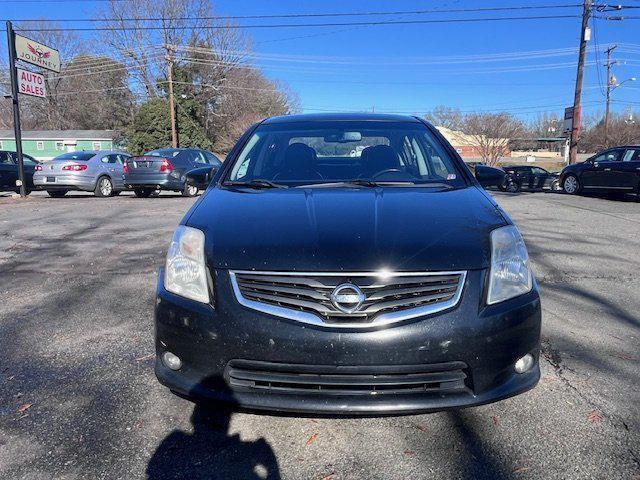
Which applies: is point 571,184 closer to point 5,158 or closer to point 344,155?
point 344,155

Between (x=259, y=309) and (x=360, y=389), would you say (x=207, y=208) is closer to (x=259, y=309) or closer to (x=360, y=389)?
(x=259, y=309)

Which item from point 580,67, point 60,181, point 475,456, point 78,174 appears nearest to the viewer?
point 475,456

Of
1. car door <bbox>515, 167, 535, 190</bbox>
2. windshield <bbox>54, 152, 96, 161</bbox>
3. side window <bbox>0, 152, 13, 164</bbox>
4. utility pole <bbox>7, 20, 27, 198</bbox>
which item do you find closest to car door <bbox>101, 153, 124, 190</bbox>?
windshield <bbox>54, 152, 96, 161</bbox>

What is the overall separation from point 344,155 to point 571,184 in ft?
52.0

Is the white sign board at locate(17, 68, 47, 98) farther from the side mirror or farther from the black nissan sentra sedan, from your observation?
the black nissan sentra sedan

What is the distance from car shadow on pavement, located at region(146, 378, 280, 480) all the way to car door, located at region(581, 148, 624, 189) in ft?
52.8

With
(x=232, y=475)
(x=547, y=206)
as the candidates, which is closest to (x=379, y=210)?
(x=232, y=475)

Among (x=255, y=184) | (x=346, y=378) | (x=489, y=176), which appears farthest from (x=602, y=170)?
(x=346, y=378)

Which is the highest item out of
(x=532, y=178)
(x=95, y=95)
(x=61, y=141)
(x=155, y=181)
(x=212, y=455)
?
(x=95, y=95)

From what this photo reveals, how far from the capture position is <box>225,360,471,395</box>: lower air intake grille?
2.16 metres

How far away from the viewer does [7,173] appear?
16.1 m

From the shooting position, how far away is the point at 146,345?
3.64 metres

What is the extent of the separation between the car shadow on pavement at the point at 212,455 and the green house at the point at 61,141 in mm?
54366

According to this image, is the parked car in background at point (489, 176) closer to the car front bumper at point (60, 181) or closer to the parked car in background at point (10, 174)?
the car front bumper at point (60, 181)
